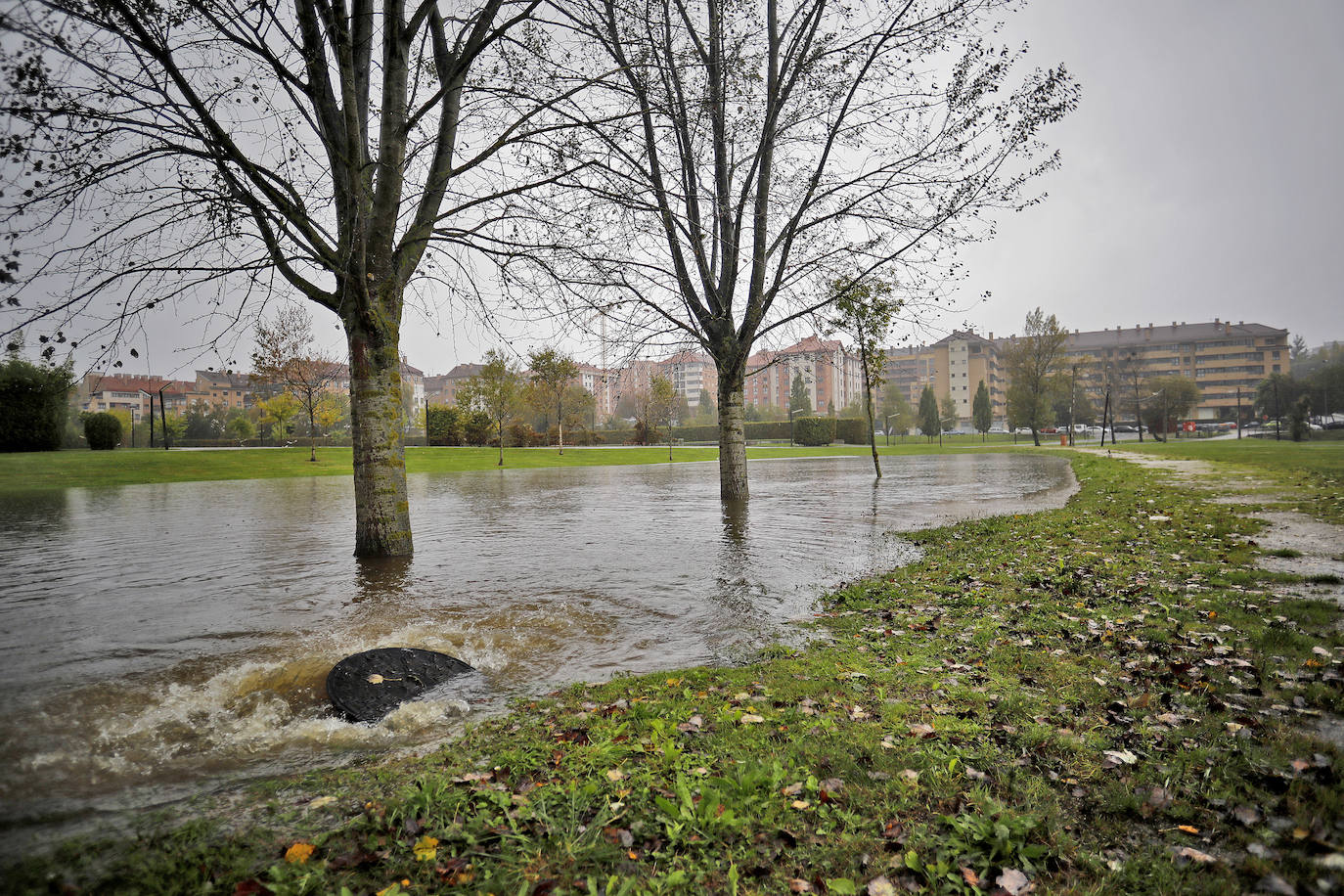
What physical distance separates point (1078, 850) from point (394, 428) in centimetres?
920

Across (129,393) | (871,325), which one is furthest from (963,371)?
(129,393)

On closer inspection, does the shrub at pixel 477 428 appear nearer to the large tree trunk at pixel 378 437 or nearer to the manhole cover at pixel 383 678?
the large tree trunk at pixel 378 437

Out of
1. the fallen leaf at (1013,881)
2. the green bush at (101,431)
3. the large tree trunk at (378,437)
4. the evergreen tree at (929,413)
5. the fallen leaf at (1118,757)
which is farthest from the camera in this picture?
the evergreen tree at (929,413)

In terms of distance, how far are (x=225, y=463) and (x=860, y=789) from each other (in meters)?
37.9

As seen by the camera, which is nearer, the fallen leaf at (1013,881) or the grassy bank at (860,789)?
the fallen leaf at (1013,881)

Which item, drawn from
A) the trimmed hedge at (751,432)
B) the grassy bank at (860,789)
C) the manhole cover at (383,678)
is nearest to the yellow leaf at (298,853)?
the grassy bank at (860,789)

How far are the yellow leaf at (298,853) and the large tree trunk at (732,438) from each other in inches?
531

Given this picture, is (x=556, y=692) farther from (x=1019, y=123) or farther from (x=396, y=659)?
(x=1019, y=123)

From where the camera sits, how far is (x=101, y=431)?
3192 cm

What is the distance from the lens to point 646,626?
20.5 feet

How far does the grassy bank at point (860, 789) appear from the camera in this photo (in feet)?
7.76

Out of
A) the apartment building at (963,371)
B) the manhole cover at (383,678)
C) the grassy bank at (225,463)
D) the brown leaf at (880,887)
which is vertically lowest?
the manhole cover at (383,678)

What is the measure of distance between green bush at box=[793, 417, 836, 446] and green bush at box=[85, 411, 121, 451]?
53.9 m

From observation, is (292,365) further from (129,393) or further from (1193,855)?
(1193,855)
